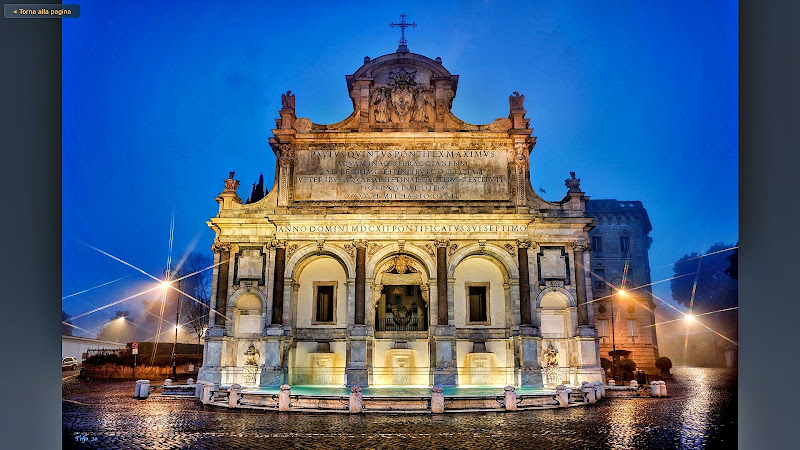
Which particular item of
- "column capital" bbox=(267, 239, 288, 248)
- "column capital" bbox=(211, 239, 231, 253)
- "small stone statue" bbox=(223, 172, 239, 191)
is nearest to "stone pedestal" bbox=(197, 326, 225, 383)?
"column capital" bbox=(211, 239, 231, 253)

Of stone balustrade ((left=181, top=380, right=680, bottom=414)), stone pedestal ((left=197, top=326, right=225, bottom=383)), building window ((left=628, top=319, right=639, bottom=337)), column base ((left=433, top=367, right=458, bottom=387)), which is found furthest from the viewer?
building window ((left=628, top=319, right=639, bottom=337))

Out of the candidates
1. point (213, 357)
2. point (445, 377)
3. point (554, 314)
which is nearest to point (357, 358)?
point (445, 377)

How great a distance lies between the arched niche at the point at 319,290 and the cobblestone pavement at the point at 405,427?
8.41 m

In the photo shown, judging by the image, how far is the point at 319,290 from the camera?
26.9 metres

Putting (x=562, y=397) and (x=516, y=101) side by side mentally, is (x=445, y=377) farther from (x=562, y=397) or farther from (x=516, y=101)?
(x=516, y=101)

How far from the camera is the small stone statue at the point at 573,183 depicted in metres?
26.2

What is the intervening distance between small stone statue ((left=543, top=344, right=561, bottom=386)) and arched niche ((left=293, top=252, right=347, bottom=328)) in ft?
30.6

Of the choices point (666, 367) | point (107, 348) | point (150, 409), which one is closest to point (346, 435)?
point (150, 409)

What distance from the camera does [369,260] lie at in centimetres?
2536

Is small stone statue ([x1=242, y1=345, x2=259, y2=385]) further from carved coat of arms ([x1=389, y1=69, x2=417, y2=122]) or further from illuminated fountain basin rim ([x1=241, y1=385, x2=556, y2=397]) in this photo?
carved coat of arms ([x1=389, y1=69, x2=417, y2=122])

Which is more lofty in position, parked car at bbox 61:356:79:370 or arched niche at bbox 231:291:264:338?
arched niche at bbox 231:291:264:338

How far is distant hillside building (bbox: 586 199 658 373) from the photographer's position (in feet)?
111

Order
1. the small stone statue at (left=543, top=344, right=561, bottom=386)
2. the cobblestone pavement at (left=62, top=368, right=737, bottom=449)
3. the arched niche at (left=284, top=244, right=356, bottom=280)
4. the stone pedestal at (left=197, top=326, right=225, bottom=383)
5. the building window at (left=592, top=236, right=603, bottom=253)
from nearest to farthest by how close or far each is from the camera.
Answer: the cobblestone pavement at (left=62, top=368, right=737, bottom=449), the small stone statue at (left=543, top=344, right=561, bottom=386), the stone pedestal at (left=197, top=326, right=225, bottom=383), the arched niche at (left=284, top=244, right=356, bottom=280), the building window at (left=592, top=236, right=603, bottom=253)

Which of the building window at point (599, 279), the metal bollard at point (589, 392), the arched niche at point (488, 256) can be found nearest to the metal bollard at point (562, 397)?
the metal bollard at point (589, 392)
